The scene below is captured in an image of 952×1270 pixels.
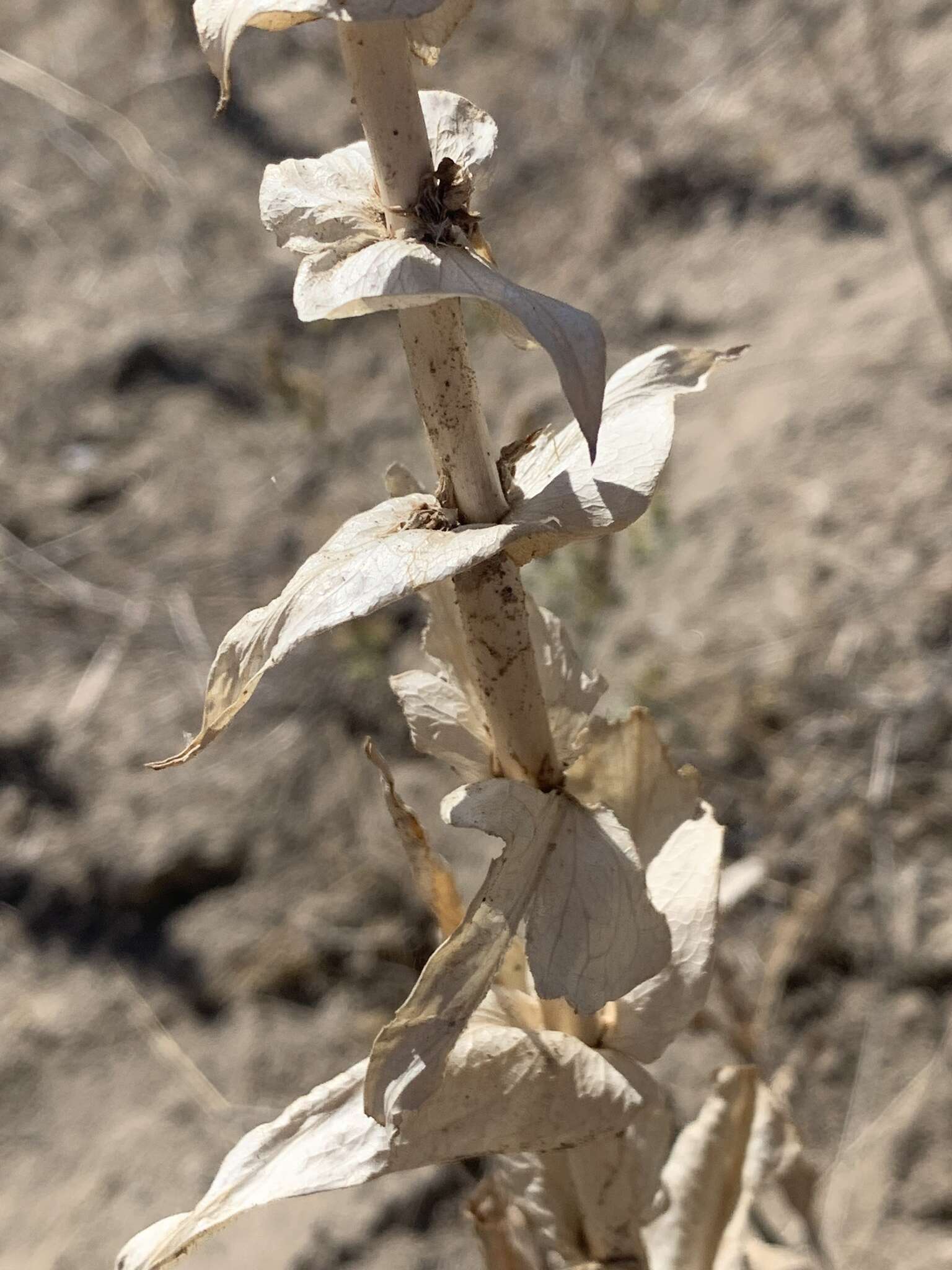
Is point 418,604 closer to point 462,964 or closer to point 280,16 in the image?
point 462,964

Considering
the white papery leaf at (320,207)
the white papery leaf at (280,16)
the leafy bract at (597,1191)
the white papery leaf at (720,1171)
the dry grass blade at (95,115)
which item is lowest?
the white papery leaf at (720,1171)

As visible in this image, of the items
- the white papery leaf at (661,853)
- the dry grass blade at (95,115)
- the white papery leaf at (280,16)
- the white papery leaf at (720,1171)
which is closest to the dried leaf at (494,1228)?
the white papery leaf at (720,1171)

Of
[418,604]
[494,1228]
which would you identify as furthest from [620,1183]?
[418,604]

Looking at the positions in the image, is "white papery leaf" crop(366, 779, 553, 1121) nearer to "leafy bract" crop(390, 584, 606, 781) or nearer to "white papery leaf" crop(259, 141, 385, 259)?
"leafy bract" crop(390, 584, 606, 781)

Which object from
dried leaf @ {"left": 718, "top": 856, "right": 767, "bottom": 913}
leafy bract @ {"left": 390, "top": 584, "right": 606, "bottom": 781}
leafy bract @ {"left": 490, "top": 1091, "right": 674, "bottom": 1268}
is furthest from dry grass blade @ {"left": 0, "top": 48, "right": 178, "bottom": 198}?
leafy bract @ {"left": 490, "top": 1091, "right": 674, "bottom": 1268}

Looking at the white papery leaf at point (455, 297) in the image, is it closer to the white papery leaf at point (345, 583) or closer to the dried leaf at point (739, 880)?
the white papery leaf at point (345, 583)

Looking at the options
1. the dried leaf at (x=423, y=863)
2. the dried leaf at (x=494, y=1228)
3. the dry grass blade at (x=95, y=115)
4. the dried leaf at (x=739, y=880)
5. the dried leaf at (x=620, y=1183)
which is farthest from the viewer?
the dry grass blade at (x=95, y=115)
